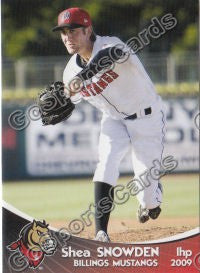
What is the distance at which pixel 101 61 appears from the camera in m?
4.61

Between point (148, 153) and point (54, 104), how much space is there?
0.80m

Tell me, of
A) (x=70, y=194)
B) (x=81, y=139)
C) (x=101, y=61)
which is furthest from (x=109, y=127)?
(x=70, y=194)

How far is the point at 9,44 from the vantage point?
5.15m

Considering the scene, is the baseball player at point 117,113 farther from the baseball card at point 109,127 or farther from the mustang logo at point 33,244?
the mustang logo at point 33,244

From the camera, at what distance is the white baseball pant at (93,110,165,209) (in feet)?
16.1

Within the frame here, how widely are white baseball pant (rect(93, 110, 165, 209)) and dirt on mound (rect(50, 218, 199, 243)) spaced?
0.58 feet

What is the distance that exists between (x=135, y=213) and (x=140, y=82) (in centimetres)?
107

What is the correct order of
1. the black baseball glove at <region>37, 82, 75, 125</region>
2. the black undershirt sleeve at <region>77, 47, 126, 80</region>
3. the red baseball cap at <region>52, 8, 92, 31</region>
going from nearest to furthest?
the black undershirt sleeve at <region>77, 47, 126, 80</region> < the red baseball cap at <region>52, 8, 92, 31</region> < the black baseball glove at <region>37, 82, 75, 125</region>

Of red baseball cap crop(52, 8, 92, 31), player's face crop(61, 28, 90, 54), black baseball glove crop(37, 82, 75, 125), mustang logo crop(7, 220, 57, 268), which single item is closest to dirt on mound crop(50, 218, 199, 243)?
mustang logo crop(7, 220, 57, 268)

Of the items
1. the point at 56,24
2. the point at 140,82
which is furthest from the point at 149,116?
the point at 56,24

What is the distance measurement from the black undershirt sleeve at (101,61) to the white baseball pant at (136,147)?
440mm

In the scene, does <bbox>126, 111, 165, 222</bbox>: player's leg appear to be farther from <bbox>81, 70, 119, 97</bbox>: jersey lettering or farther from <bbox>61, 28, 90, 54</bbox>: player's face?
<bbox>61, 28, 90, 54</bbox>: player's face

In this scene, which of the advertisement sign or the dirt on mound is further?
the advertisement sign

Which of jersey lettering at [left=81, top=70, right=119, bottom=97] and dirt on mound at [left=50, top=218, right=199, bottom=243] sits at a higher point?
jersey lettering at [left=81, top=70, right=119, bottom=97]
